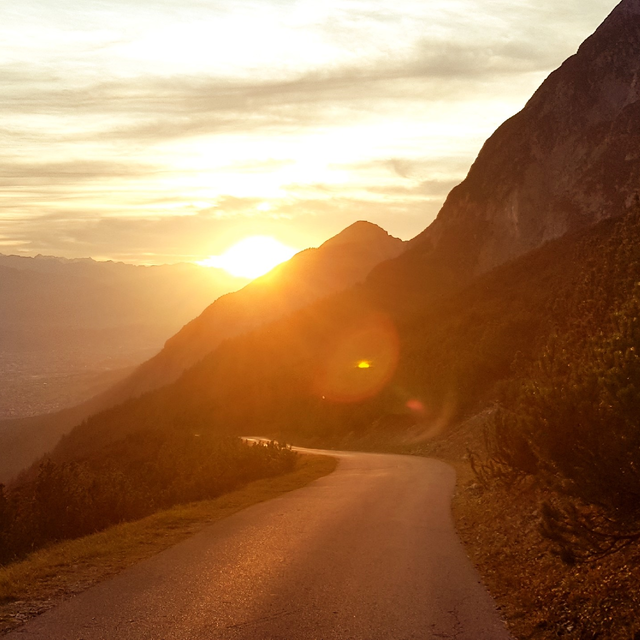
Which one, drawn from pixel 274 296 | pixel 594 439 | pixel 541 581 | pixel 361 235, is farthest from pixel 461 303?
pixel 361 235

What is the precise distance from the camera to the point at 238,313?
15438 cm

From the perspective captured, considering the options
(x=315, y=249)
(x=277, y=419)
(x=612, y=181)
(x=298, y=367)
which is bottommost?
(x=277, y=419)

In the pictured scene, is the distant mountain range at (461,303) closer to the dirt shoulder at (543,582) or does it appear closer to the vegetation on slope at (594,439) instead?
the dirt shoulder at (543,582)

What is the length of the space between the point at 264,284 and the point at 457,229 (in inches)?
3189

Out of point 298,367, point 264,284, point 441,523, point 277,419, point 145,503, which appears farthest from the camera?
point 264,284

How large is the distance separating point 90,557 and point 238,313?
144 m

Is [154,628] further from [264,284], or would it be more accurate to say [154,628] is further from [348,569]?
[264,284]

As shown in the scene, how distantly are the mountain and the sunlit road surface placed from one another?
393 ft

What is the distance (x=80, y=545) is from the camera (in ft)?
42.0

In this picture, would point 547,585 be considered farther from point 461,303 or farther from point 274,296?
point 274,296

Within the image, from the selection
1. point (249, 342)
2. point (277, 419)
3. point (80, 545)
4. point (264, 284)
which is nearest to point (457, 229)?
point (249, 342)

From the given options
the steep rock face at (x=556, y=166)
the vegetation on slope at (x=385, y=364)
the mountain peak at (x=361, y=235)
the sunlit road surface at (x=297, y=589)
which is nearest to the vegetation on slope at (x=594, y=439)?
the sunlit road surface at (x=297, y=589)

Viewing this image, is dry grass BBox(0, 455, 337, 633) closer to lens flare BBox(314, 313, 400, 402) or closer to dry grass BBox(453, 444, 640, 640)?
dry grass BBox(453, 444, 640, 640)

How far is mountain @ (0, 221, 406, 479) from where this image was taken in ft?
462
